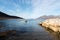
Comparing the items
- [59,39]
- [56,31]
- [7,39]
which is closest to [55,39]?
[59,39]

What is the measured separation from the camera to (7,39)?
19.2 meters

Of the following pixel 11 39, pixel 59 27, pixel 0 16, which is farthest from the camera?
pixel 0 16

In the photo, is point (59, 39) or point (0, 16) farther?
point (0, 16)

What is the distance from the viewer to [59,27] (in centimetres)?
2666

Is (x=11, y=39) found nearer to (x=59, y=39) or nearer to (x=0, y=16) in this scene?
(x=59, y=39)

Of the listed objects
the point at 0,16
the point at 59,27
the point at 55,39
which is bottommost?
the point at 55,39

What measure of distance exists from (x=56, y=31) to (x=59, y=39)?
7353mm

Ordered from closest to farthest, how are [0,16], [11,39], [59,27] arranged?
1. [11,39]
2. [59,27]
3. [0,16]

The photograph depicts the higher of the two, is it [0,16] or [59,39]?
[0,16]

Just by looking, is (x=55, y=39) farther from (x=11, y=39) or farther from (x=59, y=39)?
(x=11, y=39)

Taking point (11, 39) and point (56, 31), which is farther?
point (56, 31)

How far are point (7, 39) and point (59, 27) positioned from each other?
46.4 ft

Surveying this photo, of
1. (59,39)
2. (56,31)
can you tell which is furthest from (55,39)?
(56,31)

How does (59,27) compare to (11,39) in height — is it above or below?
above
